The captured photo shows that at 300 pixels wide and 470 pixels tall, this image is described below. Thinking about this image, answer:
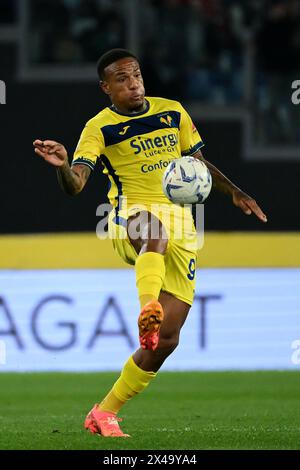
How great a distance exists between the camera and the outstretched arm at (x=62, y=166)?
21.7 ft

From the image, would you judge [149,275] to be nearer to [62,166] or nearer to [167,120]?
[62,166]

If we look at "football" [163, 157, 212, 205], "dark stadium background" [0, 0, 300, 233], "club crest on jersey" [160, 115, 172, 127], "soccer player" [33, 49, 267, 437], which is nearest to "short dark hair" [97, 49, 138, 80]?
"soccer player" [33, 49, 267, 437]

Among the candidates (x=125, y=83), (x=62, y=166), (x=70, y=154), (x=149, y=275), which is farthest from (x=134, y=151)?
(x=70, y=154)

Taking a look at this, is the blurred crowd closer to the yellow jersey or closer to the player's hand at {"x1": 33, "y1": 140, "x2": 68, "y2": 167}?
the yellow jersey

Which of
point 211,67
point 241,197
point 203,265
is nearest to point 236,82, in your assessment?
point 211,67

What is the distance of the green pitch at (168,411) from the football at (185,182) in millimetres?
1253

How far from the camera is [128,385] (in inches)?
282

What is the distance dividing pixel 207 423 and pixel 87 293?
3.83 metres

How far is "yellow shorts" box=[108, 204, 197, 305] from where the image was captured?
7168 mm

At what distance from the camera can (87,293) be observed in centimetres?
1155

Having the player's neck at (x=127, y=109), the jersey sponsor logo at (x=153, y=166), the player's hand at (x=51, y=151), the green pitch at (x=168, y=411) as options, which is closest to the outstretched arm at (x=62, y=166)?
the player's hand at (x=51, y=151)

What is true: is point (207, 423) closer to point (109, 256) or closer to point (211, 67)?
point (109, 256)

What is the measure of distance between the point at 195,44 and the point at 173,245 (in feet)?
23.0

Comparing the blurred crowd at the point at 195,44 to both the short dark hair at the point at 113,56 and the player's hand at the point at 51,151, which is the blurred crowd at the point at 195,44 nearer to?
the short dark hair at the point at 113,56
